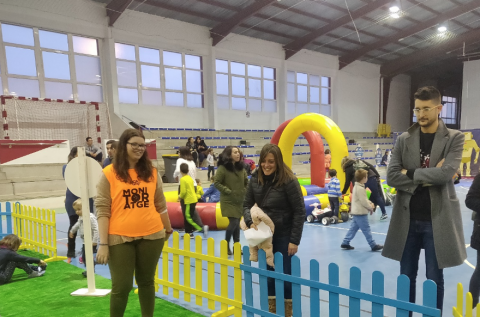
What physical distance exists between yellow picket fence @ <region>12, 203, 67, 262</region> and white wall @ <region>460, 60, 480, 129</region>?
77.7 ft

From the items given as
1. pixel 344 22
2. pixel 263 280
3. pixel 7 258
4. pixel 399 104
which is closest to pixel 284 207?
pixel 263 280

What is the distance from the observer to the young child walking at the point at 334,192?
6898 mm

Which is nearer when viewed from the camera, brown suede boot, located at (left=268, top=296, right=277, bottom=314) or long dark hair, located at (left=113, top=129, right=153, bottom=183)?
long dark hair, located at (left=113, top=129, right=153, bottom=183)

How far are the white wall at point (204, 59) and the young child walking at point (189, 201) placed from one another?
1021 centimetres

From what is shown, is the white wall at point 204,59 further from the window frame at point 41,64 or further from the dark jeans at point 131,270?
the dark jeans at point 131,270

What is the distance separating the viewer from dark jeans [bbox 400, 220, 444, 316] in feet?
7.56

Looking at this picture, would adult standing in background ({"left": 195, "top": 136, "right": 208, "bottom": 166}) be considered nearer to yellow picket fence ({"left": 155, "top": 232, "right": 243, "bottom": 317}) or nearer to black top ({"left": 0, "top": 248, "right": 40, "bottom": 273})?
black top ({"left": 0, "top": 248, "right": 40, "bottom": 273})

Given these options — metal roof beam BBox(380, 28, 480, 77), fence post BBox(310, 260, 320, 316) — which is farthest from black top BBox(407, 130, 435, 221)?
metal roof beam BBox(380, 28, 480, 77)

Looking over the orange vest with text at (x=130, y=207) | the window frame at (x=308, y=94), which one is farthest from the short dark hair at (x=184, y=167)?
the window frame at (x=308, y=94)

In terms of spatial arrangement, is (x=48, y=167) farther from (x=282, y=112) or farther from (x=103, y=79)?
(x=282, y=112)

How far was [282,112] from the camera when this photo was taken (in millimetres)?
20609

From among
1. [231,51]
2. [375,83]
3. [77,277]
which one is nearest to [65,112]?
[231,51]

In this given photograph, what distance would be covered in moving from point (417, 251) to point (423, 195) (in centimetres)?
43

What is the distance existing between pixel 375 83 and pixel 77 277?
83.1 feet
